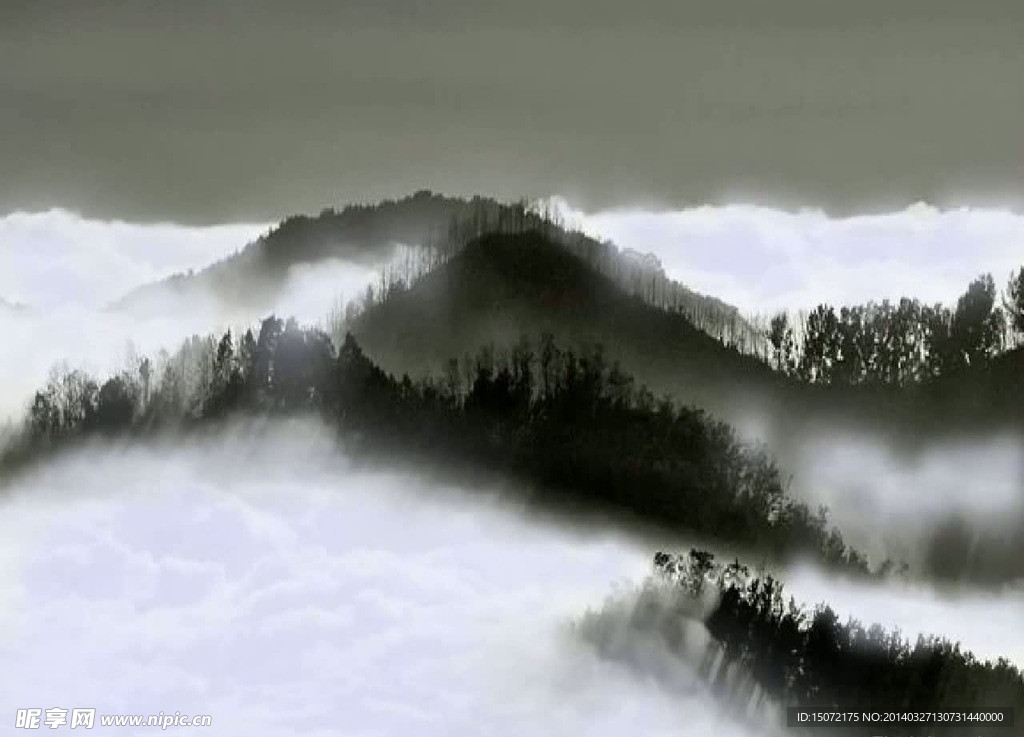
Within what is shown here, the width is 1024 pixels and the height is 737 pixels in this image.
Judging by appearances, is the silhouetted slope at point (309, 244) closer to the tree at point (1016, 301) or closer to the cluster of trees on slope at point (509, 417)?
the cluster of trees on slope at point (509, 417)

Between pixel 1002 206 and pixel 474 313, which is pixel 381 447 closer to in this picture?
pixel 474 313

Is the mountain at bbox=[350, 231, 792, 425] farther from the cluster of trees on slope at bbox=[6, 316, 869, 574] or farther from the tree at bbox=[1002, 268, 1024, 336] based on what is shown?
the tree at bbox=[1002, 268, 1024, 336]

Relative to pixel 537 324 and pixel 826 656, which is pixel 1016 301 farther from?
pixel 537 324

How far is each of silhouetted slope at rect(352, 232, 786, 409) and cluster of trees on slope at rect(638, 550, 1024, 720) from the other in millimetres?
774

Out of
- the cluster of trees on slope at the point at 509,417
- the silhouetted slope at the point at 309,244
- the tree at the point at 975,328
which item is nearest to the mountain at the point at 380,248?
the silhouetted slope at the point at 309,244

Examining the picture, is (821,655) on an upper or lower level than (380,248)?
lower

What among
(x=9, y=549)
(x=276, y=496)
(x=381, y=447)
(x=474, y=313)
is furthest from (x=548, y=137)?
(x=9, y=549)

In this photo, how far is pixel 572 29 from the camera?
6484mm

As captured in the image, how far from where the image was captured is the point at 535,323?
6113 millimetres

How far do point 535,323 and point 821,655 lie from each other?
1866 millimetres

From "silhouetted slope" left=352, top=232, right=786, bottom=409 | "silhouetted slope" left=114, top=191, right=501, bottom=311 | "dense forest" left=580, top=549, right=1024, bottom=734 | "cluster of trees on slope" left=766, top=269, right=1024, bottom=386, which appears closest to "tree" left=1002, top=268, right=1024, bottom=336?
"cluster of trees on slope" left=766, top=269, right=1024, bottom=386

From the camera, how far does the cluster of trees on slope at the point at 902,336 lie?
616cm

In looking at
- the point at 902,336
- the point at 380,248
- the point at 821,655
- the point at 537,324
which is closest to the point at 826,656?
the point at 821,655

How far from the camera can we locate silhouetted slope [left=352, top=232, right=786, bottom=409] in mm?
6047
